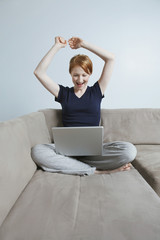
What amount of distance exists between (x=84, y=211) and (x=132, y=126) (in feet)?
3.55

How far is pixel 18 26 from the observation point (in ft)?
6.59

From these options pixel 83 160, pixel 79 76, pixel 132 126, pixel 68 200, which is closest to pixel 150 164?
pixel 83 160

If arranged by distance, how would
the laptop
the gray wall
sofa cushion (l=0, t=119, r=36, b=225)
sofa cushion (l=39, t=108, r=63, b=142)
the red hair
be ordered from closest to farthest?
sofa cushion (l=0, t=119, r=36, b=225) → the laptop → the red hair → sofa cushion (l=39, t=108, r=63, b=142) → the gray wall

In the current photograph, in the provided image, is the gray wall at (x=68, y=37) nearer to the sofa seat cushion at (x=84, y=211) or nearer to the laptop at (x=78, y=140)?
the laptop at (x=78, y=140)

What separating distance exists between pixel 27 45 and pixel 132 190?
5.71ft

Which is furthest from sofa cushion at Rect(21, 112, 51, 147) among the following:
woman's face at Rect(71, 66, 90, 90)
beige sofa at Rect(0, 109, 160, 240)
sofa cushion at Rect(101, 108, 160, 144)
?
sofa cushion at Rect(101, 108, 160, 144)

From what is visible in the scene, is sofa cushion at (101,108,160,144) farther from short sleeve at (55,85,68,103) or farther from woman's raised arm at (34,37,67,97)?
woman's raised arm at (34,37,67,97)

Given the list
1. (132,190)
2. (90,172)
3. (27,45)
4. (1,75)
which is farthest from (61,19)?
(132,190)

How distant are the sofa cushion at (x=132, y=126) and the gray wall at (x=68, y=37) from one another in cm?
43

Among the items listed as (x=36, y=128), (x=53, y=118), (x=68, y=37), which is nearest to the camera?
(x=36, y=128)

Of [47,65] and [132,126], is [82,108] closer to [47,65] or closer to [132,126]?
[47,65]

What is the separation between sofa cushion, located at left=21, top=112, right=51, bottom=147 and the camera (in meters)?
1.27

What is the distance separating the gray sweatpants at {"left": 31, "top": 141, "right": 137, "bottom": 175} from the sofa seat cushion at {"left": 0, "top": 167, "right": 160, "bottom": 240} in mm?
123

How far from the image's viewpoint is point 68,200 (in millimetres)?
796
